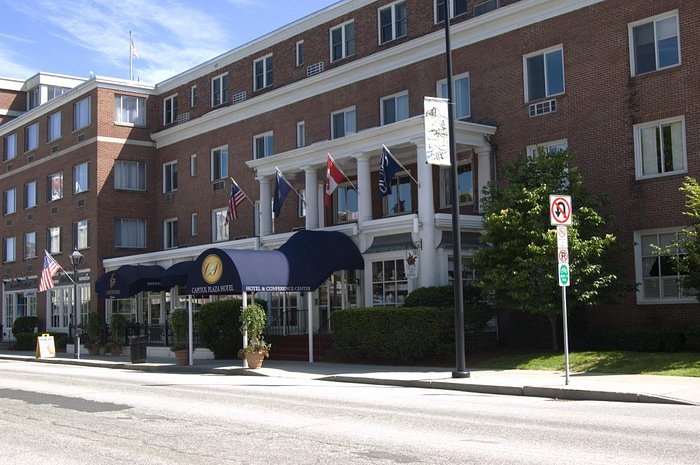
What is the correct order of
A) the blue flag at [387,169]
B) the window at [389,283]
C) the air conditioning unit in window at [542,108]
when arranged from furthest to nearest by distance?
the window at [389,283], the blue flag at [387,169], the air conditioning unit in window at [542,108]

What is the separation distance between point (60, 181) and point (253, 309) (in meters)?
27.4

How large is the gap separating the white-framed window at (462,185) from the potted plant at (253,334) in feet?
25.8

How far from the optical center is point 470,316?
22.7 metres

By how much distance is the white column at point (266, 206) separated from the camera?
31906mm

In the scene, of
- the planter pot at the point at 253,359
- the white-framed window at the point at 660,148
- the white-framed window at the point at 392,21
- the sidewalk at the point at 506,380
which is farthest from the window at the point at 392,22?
the planter pot at the point at 253,359

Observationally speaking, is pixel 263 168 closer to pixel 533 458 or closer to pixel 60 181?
pixel 60 181

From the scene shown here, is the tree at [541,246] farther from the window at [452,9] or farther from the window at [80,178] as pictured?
the window at [80,178]

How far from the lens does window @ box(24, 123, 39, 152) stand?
50.6 m

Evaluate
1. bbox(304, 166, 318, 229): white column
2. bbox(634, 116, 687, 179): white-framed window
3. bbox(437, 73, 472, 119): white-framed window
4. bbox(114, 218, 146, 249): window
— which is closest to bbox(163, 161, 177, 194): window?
bbox(114, 218, 146, 249): window

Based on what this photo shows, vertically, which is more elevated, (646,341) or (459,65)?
(459,65)

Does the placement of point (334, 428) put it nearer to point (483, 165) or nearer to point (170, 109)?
point (483, 165)

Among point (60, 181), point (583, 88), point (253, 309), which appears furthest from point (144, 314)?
point (583, 88)

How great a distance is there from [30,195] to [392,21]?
30066 millimetres

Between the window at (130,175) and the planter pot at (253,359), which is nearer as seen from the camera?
the planter pot at (253,359)
